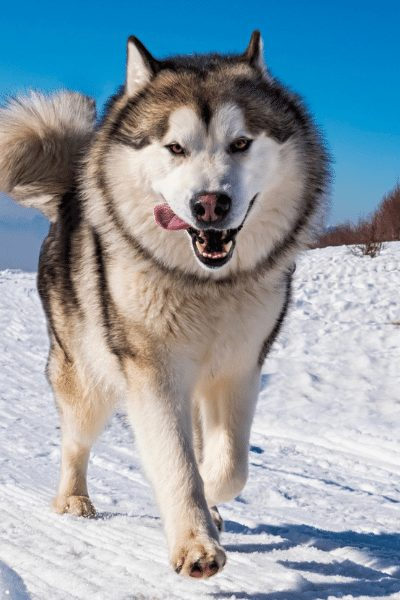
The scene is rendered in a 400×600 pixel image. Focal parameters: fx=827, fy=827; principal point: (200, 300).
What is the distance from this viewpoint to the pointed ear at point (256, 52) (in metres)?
3.30

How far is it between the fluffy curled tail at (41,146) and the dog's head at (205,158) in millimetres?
745

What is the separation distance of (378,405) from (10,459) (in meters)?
3.41

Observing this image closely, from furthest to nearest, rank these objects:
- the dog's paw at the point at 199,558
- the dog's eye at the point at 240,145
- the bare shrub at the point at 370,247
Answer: the bare shrub at the point at 370,247, the dog's eye at the point at 240,145, the dog's paw at the point at 199,558

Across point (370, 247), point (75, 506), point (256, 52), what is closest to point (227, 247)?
point (256, 52)

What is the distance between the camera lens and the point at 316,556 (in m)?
3.62

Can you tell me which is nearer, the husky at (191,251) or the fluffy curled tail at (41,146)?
the husky at (191,251)

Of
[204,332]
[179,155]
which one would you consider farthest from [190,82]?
[204,332]

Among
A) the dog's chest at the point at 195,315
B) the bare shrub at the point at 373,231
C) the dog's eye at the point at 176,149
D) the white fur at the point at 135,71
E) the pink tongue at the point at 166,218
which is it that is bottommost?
the bare shrub at the point at 373,231

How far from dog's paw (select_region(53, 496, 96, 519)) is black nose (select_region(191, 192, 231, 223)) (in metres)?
1.95

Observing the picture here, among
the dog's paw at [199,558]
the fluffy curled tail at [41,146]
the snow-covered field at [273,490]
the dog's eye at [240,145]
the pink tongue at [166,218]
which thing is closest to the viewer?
the dog's paw at [199,558]

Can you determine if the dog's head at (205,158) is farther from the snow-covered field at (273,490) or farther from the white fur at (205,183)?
the snow-covered field at (273,490)

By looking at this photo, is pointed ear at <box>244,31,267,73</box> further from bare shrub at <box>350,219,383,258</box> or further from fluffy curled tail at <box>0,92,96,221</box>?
bare shrub at <box>350,219,383,258</box>

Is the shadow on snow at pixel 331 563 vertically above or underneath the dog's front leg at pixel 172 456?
underneath

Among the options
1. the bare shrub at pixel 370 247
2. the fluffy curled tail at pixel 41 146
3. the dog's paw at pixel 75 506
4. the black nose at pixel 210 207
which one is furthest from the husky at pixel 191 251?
the bare shrub at pixel 370 247
